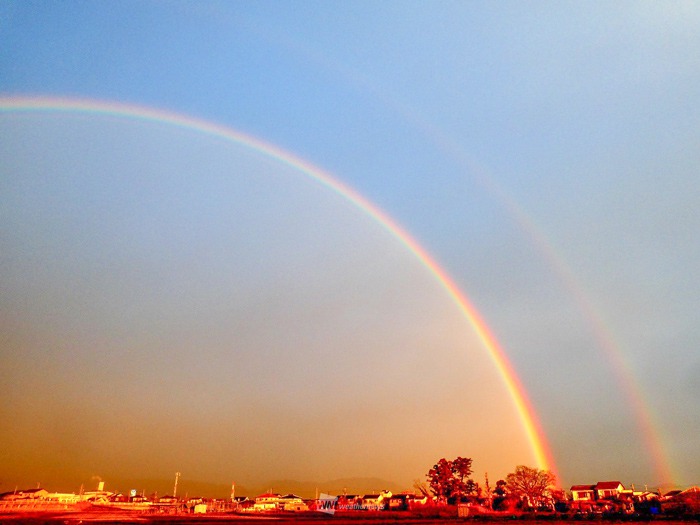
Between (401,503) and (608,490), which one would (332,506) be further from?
(608,490)

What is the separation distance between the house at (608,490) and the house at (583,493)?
3.92 ft

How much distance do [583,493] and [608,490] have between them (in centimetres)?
553

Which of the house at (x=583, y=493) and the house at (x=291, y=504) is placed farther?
the house at (x=291, y=504)

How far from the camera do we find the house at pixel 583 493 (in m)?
126

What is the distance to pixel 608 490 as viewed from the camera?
12506 cm

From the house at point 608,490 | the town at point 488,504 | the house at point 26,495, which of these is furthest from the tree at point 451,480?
the house at point 26,495

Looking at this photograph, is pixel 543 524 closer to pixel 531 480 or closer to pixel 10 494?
pixel 531 480

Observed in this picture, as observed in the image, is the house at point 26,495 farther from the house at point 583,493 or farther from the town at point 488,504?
the house at point 583,493

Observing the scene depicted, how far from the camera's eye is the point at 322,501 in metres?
149

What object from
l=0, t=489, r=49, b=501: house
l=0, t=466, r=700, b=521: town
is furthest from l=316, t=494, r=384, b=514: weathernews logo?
l=0, t=489, r=49, b=501: house

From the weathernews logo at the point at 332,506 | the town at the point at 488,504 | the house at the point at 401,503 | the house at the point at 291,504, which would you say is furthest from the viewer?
the house at the point at 291,504

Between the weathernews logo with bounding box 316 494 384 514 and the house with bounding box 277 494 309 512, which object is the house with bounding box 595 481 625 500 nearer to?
the weathernews logo with bounding box 316 494 384 514

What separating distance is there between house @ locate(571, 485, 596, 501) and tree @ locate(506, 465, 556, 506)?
63.7ft

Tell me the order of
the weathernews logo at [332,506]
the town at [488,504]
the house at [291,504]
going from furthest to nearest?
the house at [291,504]
the weathernews logo at [332,506]
the town at [488,504]
